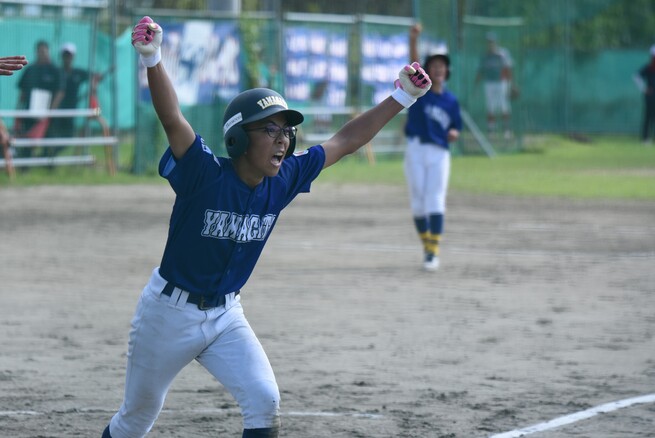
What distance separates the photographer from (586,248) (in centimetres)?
1465

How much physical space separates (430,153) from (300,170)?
758cm

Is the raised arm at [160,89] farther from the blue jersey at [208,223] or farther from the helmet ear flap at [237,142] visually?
the helmet ear flap at [237,142]

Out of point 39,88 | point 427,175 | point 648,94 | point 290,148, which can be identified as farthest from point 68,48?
point 290,148

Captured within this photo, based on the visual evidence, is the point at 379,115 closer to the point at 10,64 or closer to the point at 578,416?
the point at 10,64

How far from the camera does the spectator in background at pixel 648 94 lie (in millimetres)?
32812

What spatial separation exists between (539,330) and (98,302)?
3.88 metres

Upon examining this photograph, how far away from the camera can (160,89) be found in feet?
16.4

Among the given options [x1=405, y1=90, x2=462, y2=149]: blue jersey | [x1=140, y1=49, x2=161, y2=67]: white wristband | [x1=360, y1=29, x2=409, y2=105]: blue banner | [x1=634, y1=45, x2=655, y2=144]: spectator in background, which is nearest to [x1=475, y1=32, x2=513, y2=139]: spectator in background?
[x1=360, y1=29, x2=409, y2=105]: blue banner

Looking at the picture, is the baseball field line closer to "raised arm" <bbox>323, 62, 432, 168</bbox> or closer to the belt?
"raised arm" <bbox>323, 62, 432, 168</bbox>

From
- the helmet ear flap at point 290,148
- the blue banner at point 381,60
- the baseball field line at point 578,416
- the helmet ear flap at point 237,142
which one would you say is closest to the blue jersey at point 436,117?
the baseball field line at point 578,416

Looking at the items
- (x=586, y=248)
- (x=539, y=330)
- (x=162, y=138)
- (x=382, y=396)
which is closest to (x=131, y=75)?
(x=162, y=138)

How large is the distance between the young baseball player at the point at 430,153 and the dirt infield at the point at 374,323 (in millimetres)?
497

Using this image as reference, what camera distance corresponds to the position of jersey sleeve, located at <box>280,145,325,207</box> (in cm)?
562

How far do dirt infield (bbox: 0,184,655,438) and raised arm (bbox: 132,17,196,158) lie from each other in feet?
6.83
